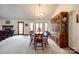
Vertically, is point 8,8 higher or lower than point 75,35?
higher

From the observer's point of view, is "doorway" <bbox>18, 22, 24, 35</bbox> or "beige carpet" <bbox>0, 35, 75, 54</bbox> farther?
"doorway" <bbox>18, 22, 24, 35</bbox>

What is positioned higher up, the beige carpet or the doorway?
the doorway

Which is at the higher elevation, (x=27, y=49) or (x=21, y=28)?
(x=21, y=28)

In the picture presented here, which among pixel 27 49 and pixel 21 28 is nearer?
pixel 27 49

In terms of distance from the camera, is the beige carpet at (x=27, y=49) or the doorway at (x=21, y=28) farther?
the doorway at (x=21, y=28)

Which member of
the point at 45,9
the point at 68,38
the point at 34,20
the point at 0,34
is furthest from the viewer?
the point at 34,20

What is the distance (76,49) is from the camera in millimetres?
5711

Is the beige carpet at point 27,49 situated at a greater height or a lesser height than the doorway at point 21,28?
lesser

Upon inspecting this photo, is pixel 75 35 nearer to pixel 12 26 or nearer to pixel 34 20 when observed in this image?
pixel 34 20

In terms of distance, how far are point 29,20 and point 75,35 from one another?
10576 millimetres
